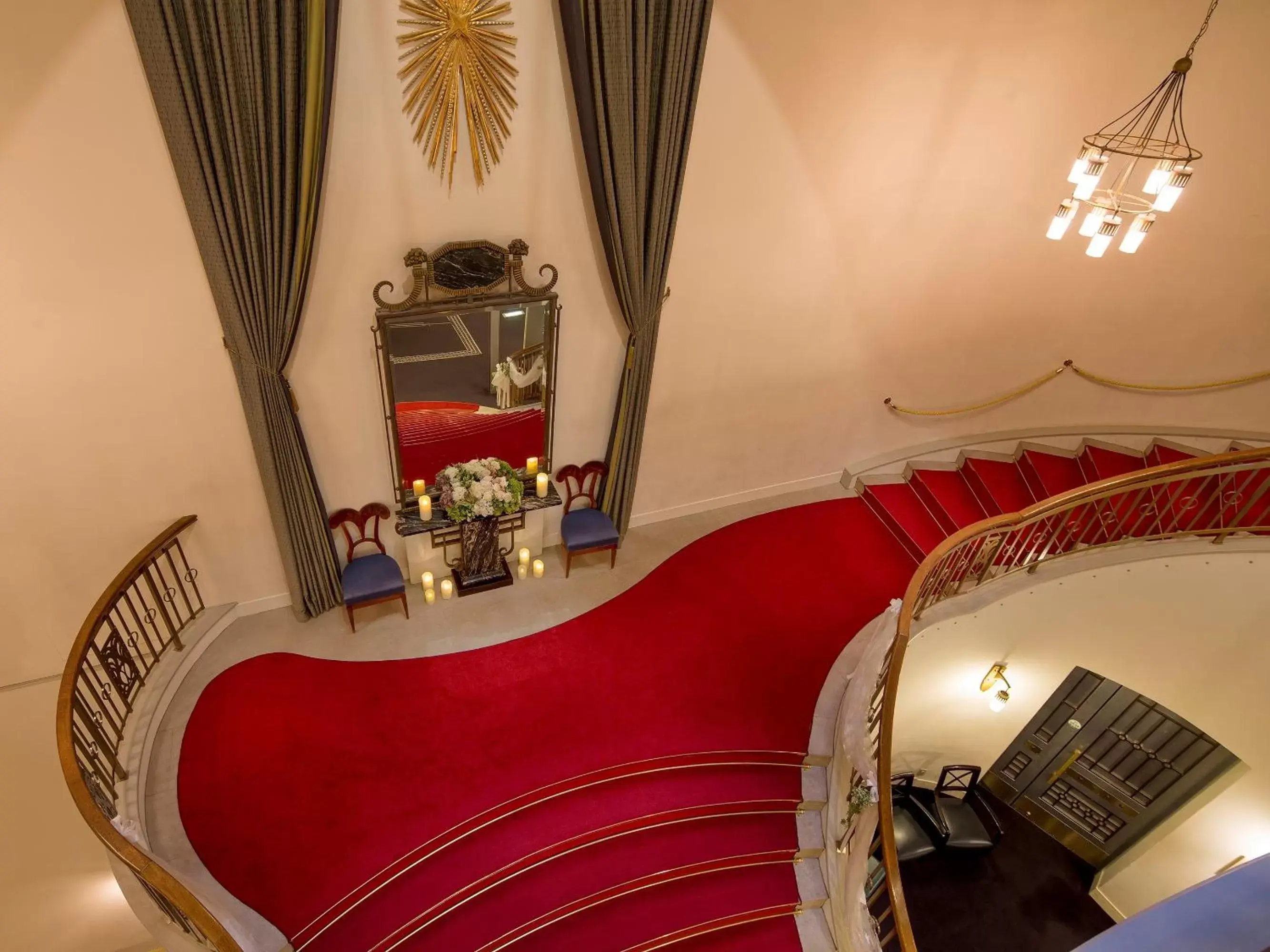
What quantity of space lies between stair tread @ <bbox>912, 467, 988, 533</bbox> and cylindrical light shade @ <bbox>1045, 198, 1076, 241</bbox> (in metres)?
2.90

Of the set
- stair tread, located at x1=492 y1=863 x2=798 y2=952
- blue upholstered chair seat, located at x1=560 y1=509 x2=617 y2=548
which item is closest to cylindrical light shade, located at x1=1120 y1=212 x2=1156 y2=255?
blue upholstered chair seat, located at x1=560 y1=509 x2=617 y2=548

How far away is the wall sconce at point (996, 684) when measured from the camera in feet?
24.4

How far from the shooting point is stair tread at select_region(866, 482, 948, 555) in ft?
24.0

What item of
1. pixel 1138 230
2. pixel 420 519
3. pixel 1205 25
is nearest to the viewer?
pixel 1138 230

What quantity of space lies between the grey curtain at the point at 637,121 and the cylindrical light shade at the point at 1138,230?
2774 millimetres

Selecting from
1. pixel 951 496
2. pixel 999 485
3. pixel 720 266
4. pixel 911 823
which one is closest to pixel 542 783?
pixel 720 266

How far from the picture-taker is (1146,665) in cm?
762

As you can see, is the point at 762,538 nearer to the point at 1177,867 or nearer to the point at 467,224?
the point at 467,224

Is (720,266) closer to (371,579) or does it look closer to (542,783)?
(371,579)

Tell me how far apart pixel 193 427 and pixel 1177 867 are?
33.6 feet

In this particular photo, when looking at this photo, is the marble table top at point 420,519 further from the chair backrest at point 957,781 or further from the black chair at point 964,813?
the chair backrest at point 957,781

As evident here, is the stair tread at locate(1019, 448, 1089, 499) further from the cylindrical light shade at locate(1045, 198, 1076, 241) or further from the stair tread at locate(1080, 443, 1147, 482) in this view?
the cylindrical light shade at locate(1045, 198, 1076, 241)

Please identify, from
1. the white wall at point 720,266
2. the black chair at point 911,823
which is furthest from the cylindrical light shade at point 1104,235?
the black chair at point 911,823

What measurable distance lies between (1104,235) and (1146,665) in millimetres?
4737
